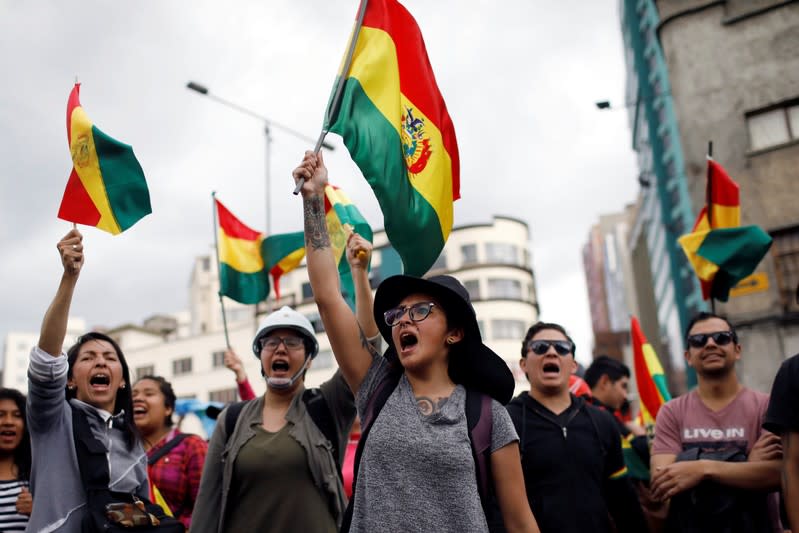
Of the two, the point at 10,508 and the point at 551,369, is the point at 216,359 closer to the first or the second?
the point at 10,508

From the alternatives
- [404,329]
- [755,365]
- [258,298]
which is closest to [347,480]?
[258,298]

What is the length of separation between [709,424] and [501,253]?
48030mm

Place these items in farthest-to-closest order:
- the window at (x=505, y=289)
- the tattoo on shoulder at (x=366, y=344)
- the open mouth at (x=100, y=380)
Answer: the window at (x=505, y=289)
the open mouth at (x=100, y=380)
the tattoo on shoulder at (x=366, y=344)

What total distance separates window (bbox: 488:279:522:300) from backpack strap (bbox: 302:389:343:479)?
46639 mm

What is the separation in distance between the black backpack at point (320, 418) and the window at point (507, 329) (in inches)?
1785

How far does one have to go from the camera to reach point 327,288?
3.14m

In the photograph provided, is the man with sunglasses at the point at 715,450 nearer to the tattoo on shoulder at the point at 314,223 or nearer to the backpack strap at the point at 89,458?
the tattoo on shoulder at the point at 314,223

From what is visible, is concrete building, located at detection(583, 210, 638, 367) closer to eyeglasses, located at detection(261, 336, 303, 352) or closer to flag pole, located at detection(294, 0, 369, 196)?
eyeglasses, located at detection(261, 336, 303, 352)

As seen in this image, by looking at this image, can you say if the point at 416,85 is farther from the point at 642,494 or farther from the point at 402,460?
the point at 642,494

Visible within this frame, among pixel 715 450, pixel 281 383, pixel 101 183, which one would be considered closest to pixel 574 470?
pixel 715 450

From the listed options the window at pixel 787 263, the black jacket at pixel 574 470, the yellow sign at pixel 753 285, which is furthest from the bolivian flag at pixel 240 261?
the window at pixel 787 263

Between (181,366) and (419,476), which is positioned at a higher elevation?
(181,366)

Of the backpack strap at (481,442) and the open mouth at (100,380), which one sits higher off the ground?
the open mouth at (100,380)

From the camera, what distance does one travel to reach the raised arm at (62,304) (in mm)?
3541
